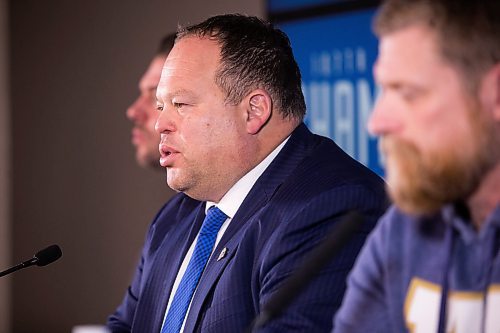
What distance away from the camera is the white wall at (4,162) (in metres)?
5.02

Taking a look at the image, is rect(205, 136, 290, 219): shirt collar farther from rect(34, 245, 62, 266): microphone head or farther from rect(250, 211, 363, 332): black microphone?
rect(250, 211, 363, 332): black microphone

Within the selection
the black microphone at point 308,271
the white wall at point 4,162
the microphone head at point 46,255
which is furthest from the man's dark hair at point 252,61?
the white wall at point 4,162

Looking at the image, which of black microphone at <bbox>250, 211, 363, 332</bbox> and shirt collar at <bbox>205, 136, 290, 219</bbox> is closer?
black microphone at <bbox>250, 211, 363, 332</bbox>

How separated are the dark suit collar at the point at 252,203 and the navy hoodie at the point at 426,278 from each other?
23.1 inches

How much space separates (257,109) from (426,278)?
944 millimetres

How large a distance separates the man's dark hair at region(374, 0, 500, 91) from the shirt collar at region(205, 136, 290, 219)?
967mm

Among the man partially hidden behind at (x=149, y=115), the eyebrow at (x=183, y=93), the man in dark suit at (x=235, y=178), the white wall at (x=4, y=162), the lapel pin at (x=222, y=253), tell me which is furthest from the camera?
the white wall at (x=4, y=162)

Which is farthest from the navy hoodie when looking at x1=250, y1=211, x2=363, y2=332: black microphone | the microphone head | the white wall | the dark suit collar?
the white wall

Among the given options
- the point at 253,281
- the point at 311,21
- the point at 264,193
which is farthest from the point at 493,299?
the point at 311,21

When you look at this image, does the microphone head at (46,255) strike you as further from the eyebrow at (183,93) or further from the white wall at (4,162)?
the white wall at (4,162)

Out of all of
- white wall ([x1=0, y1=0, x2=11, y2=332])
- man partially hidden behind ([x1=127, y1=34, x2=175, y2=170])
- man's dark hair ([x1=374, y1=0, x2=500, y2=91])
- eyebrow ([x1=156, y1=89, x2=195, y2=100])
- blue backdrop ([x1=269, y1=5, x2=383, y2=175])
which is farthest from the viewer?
white wall ([x1=0, y1=0, x2=11, y2=332])

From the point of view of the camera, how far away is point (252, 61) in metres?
2.17

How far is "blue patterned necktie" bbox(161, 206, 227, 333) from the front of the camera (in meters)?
2.07

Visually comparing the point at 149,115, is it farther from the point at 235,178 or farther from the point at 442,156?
the point at 442,156
